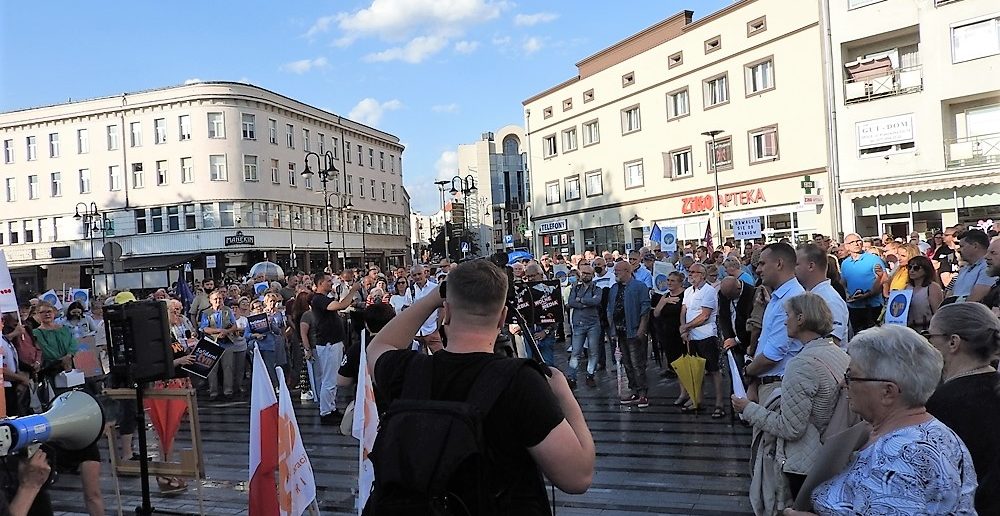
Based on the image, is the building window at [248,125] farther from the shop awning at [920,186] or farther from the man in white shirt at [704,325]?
the man in white shirt at [704,325]

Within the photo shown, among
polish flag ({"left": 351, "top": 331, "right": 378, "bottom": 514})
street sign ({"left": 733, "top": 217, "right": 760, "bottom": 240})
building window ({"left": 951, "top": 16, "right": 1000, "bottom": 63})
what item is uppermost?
building window ({"left": 951, "top": 16, "right": 1000, "bottom": 63})

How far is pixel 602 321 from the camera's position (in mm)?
12219

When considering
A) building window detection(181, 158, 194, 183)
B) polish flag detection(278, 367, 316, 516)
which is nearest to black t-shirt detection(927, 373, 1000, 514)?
polish flag detection(278, 367, 316, 516)

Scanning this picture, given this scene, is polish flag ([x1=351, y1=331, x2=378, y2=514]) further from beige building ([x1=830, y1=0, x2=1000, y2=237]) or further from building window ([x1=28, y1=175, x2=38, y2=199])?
building window ([x1=28, y1=175, x2=38, y2=199])

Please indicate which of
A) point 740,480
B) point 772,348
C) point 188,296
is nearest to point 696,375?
point 740,480

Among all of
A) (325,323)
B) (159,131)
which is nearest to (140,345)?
(325,323)

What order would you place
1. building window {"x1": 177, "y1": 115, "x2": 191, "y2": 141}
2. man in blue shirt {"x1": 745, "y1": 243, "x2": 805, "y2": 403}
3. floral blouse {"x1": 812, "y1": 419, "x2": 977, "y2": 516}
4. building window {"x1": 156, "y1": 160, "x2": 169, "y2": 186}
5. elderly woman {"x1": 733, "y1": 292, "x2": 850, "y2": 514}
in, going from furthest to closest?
1. building window {"x1": 156, "y1": 160, "x2": 169, "y2": 186}
2. building window {"x1": 177, "y1": 115, "x2": 191, "y2": 141}
3. man in blue shirt {"x1": 745, "y1": 243, "x2": 805, "y2": 403}
4. elderly woman {"x1": 733, "y1": 292, "x2": 850, "y2": 514}
5. floral blouse {"x1": 812, "y1": 419, "x2": 977, "y2": 516}

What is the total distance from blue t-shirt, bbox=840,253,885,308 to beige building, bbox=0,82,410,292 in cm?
4253

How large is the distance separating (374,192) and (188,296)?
4608 cm

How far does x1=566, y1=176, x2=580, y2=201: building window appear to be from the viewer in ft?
131

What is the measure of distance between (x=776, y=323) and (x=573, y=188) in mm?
35326

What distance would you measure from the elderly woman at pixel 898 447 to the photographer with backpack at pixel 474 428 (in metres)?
0.96

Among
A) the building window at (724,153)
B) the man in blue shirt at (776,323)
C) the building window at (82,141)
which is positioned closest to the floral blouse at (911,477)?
the man in blue shirt at (776,323)

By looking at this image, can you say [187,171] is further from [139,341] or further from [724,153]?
[139,341]
